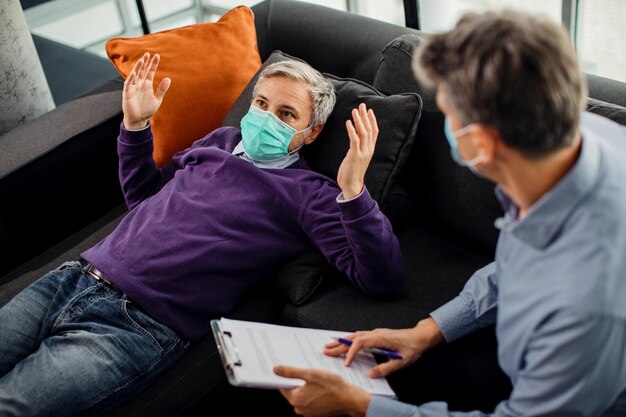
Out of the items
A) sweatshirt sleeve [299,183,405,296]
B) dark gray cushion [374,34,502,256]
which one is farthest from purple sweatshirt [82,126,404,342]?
dark gray cushion [374,34,502,256]

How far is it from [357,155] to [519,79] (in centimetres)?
64

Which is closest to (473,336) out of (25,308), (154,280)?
(154,280)

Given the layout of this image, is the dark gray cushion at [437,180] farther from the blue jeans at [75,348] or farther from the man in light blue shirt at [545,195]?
the blue jeans at [75,348]

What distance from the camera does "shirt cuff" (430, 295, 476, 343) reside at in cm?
156

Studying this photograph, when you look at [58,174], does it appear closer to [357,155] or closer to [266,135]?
[266,135]

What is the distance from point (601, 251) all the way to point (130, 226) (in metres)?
1.23

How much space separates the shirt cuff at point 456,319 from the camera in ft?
5.12

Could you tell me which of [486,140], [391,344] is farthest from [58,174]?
[486,140]

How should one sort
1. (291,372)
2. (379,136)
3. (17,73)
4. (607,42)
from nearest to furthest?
(291,372)
(379,136)
(17,73)
(607,42)

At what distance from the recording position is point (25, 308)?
5.84 ft

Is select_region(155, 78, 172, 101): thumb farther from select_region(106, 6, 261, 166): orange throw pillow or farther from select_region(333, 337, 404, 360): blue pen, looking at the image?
select_region(333, 337, 404, 360): blue pen

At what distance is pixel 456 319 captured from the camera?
1.56 metres

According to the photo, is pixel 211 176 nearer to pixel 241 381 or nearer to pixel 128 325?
pixel 128 325

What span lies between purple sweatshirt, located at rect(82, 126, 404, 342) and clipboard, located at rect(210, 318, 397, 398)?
244mm
